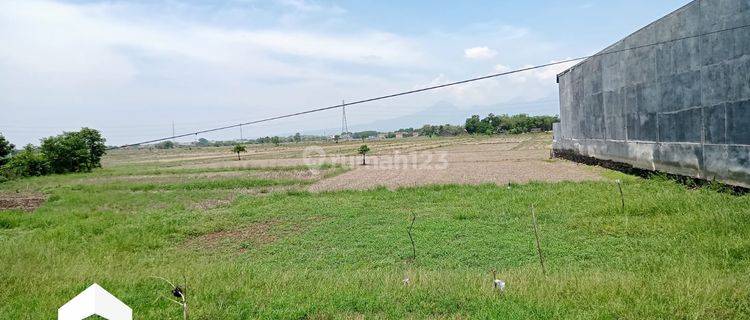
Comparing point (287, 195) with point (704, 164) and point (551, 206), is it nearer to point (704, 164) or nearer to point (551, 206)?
→ point (551, 206)

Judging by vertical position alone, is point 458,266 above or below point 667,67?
below

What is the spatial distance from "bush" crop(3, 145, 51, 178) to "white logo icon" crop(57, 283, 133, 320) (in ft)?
110

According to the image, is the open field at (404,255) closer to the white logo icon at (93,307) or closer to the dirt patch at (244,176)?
the white logo icon at (93,307)

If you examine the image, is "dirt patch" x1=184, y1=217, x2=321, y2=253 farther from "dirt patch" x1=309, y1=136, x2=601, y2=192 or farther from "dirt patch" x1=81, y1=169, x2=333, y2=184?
"dirt patch" x1=81, y1=169, x2=333, y2=184

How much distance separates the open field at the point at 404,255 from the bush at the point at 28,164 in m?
20.6

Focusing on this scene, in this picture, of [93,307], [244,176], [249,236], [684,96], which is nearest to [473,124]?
[244,176]

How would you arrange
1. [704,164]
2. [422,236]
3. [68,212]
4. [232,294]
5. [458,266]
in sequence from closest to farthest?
[232,294] < [458,266] < [422,236] < [704,164] < [68,212]

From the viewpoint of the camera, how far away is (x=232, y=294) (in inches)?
172

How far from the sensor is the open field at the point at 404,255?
384 cm

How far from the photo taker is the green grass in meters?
3.84

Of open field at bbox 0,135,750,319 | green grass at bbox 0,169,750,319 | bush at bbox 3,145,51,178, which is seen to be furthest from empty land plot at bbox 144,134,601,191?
bush at bbox 3,145,51,178

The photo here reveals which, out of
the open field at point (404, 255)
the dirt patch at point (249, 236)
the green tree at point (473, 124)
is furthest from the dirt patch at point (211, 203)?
the green tree at point (473, 124)

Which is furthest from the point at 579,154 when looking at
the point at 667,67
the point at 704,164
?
the point at 704,164

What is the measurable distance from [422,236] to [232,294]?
4158 millimetres
